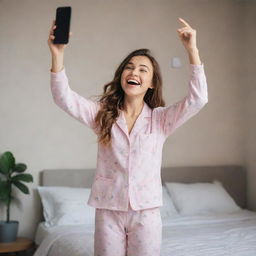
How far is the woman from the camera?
1735 millimetres

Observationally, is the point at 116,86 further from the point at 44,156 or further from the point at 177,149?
the point at 177,149

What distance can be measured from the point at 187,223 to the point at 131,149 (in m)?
1.78

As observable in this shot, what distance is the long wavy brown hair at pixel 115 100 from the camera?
6.00ft

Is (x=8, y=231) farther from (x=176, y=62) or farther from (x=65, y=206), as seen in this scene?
(x=176, y=62)

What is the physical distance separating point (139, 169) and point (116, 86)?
1.29 ft

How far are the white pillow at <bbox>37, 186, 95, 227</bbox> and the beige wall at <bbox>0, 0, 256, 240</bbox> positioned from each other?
186 millimetres

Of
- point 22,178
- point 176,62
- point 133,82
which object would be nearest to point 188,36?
point 133,82

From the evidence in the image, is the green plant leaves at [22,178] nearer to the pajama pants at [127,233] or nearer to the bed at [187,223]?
the bed at [187,223]

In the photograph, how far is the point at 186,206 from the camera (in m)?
3.76

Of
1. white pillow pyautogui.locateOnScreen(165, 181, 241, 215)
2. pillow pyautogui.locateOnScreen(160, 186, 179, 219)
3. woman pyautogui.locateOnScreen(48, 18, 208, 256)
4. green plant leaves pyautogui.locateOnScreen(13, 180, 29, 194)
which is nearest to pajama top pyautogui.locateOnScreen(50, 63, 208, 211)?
woman pyautogui.locateOnScreen(48, 18, 208, 256)

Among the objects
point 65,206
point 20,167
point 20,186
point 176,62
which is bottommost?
point 65,206

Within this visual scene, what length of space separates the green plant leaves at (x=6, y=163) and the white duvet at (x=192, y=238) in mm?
651

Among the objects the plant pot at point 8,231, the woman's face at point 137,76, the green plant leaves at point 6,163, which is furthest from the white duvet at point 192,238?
the woman's face at point 137,76

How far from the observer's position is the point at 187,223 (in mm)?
3408
